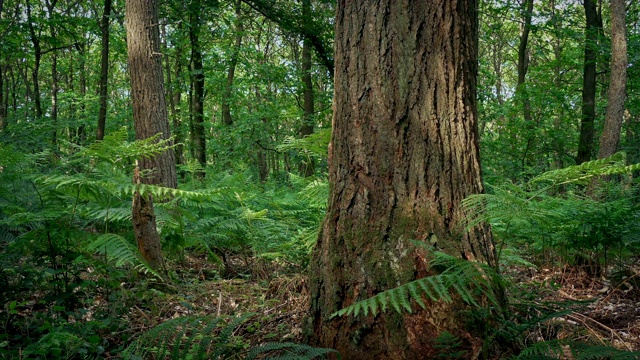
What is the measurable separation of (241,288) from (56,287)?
4.86 ft

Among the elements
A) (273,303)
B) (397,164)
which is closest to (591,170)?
(397,164)

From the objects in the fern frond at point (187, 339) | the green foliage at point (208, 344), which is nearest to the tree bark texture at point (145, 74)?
the green foliage at point (208, 344)

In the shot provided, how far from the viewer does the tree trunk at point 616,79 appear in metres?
9.05

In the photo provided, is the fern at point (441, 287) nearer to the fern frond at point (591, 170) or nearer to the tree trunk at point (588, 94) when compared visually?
the fern frond at point (591, 170)

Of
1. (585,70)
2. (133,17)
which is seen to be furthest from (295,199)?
(585,70)

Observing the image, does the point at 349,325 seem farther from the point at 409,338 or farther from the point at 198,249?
the point at 198,249

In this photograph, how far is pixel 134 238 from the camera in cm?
415

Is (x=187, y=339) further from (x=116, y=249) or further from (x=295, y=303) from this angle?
(x=295, y=303)

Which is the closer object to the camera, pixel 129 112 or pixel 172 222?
pixel 172 222

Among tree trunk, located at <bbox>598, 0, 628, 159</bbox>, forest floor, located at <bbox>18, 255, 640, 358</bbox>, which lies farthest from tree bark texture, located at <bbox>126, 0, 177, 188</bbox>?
tree trunk, located at <bbox>598, 0, 628, 159</bbox>

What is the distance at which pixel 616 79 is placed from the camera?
925 cm

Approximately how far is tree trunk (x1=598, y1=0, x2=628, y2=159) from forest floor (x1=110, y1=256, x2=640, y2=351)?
5.30 m

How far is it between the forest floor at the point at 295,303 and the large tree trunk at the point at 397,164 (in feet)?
1.89

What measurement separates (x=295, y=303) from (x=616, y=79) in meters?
9.03
